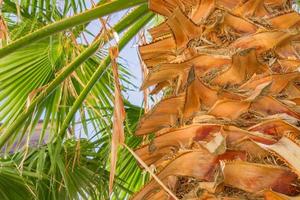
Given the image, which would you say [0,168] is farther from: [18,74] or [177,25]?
[177,25]

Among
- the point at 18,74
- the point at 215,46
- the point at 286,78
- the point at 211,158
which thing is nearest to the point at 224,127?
the point at 211,158

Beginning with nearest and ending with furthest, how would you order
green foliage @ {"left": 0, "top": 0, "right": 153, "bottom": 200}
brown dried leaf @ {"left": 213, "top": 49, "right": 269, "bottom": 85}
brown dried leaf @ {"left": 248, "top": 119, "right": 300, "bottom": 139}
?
brown dried leaf @ {"left": 248, "top": 119, "right": 300, "bottom": 139}
brown dried leaf @ {"left": 213, "top": 49, "right": 269, "bottom": 85}
green foliage @ {"left": 0, "top": 0, "right": 153, "bottom": 200}

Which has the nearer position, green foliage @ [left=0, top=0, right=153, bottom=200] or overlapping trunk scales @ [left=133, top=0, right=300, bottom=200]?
overlapping trunk scales @ [left=133, top=0, right=300, bottom=200]

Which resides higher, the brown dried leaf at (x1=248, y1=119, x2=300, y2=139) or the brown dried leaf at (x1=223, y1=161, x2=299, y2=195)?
the brown dried leaf at (x1=248, y1=119, x2=300, y2=139)

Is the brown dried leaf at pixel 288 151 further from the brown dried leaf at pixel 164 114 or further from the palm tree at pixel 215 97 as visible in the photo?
the brown dried leaf at pixel 164 114

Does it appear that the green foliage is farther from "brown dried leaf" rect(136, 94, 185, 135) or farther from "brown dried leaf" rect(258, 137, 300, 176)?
"brown dried leaf" rect(258, 137, 300, 176)

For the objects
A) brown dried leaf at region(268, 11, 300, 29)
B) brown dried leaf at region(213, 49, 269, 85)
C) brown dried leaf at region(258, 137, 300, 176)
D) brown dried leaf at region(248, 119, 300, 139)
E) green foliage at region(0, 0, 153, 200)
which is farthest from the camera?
green foliage at region(0, 0, 153, 200)

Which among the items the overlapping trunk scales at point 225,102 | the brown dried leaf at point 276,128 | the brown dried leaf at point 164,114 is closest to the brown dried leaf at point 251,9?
the overlapping trunk scales at point 225,102

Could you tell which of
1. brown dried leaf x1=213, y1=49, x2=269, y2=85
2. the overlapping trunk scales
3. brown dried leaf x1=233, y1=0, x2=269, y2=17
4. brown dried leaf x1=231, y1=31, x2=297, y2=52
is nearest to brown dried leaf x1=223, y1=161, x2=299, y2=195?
the overlapping trunk scales

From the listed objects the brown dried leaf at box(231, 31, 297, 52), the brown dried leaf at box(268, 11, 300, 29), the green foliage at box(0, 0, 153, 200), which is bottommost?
the green foliage at box(0, 0, 153, 200)

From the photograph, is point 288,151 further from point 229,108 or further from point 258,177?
point 229,108
